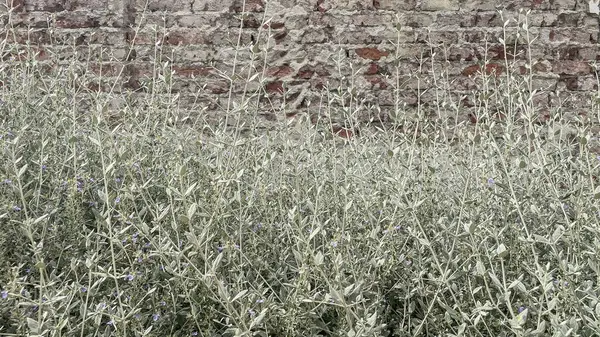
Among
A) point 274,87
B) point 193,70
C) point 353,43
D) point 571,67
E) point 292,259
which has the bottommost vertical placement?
point 274,87

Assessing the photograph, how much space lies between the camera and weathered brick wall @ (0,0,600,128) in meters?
6.10

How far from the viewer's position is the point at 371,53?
6195mm

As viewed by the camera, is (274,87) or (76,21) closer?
(274,87)

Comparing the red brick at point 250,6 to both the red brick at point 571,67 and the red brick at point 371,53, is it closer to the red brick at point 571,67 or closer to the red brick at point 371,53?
the red brick at point 371,53

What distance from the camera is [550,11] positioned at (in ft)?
20.0

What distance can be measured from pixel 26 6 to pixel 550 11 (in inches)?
176

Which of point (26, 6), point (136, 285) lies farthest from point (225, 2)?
point (136, 285)

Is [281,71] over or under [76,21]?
under

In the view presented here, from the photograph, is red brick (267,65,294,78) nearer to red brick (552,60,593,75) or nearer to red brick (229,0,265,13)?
red brick (229,0,265,13)

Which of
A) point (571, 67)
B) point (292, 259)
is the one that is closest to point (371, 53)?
point (571, 67)

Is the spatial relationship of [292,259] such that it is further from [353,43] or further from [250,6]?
[250,6]

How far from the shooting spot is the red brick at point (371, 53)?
6.19m

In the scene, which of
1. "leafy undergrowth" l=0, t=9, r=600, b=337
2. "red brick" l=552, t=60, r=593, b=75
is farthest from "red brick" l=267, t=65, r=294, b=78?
"leafy undergrowth" l=0, t=9, r=600, b=337

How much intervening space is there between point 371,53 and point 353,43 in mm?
172
